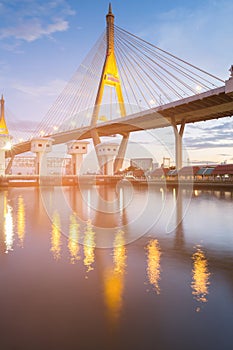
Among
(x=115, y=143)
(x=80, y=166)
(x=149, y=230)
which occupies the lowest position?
(x=149, y=230)

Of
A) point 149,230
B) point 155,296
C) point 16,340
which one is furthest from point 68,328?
point 149,230

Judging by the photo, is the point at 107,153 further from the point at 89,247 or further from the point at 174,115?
the point at 89,247

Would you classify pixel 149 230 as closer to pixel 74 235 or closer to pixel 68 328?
pixel 74 235

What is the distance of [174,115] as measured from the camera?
1841 inches

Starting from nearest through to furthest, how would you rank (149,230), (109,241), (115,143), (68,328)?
(68,328), (109,241), (149,230), (115,143)

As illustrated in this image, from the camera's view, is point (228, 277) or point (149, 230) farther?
point (149, 230)

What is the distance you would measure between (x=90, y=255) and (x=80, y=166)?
5436cm

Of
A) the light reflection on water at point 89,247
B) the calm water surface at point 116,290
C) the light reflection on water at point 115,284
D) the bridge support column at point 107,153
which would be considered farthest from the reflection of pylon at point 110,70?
the light reflection on water at point 115,284

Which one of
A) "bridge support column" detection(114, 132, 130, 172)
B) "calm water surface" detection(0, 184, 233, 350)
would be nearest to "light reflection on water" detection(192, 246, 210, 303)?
"calm water surface" detection(0, 184, 233, 350)

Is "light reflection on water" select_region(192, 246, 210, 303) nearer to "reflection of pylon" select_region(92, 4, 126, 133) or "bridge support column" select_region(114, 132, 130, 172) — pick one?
"reflection of pylon" select_region(92, 4, 126, 133)

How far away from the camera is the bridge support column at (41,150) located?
60.0 m

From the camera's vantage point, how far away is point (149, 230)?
1209cm

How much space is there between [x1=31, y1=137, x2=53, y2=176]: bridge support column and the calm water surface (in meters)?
51.0

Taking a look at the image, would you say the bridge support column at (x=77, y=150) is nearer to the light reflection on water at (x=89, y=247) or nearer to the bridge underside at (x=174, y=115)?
the bridge underside at (x=174, y=115)
